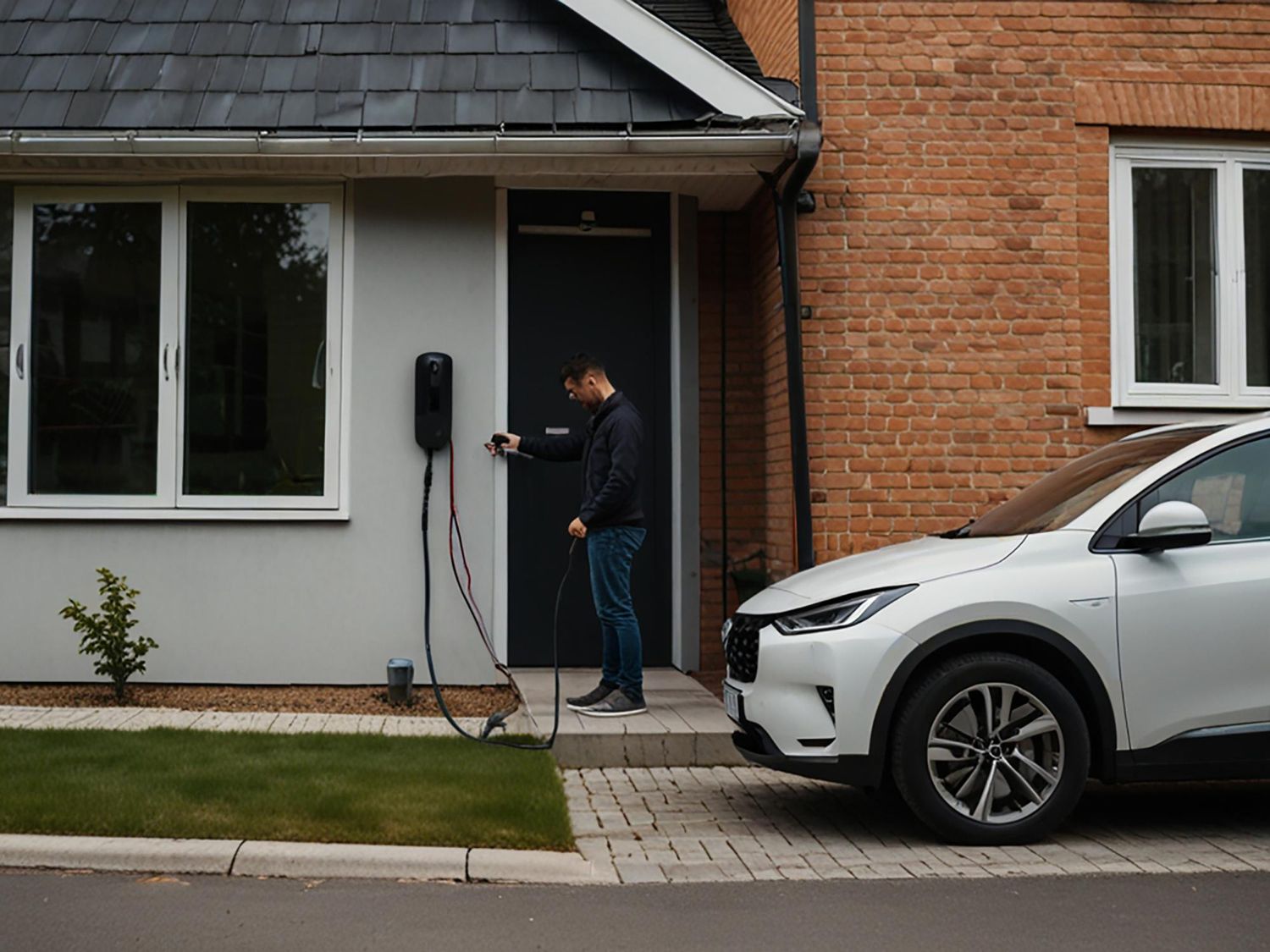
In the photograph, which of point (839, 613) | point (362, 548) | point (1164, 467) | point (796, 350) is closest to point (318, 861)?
point (839, 613)

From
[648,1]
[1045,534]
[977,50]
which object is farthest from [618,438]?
[648,1]

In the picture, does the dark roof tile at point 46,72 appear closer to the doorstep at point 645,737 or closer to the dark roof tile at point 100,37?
the dark roof tile at point 100,37

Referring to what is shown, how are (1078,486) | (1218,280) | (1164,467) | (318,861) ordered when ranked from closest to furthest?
(318,861) < (1164,467) < (1078,486) < (1218,280)

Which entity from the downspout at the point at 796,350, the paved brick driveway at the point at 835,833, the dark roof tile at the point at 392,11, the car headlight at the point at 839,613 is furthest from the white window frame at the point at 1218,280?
the dark roof tile at the point at 392,11

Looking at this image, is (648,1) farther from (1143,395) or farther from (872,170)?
(1143,395)

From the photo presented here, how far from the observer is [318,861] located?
19.0ft

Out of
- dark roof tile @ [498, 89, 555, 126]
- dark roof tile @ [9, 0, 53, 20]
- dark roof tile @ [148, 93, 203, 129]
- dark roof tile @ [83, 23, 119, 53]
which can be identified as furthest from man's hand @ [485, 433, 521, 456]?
dark roof tile @ [9, 0, 53, 20]

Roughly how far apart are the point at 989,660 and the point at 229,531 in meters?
5.46

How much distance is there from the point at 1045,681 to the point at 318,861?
2.96 meters

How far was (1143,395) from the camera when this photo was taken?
9906mm

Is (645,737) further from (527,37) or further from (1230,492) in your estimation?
(527,37)

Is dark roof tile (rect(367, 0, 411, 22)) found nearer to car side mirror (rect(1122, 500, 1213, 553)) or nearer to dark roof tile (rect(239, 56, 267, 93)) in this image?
dark roof tile (rect(239, 56, 267, 93))

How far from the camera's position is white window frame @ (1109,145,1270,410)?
32.5 feet

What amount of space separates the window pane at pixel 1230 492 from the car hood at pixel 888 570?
0.69 metres
